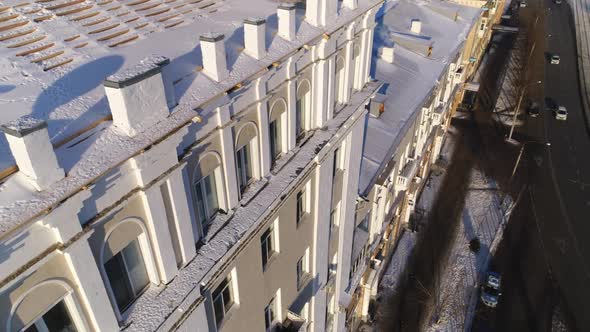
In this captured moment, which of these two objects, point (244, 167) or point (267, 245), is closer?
point (244, 167)

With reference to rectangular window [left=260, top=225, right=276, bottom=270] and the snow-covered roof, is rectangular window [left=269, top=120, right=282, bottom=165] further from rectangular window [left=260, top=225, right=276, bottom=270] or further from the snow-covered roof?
the snow-covered roof

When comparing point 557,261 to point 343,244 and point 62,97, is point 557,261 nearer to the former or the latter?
point 343,244

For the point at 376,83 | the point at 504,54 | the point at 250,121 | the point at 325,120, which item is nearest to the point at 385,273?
the point at 376,83

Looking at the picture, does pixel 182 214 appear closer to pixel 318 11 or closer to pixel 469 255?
pixel 318 11

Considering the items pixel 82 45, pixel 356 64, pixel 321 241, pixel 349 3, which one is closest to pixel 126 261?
pixel 82 45

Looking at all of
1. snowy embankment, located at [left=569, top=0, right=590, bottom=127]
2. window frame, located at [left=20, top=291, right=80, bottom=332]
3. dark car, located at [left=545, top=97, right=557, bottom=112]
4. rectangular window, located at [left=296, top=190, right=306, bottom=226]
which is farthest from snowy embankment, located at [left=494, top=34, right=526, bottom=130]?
window frame, located at [left=20, top=291, right=80, bottom=332]

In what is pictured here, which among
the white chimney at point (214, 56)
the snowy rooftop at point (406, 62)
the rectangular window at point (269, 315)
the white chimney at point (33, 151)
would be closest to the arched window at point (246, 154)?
the white chimney at point (214, 56)
